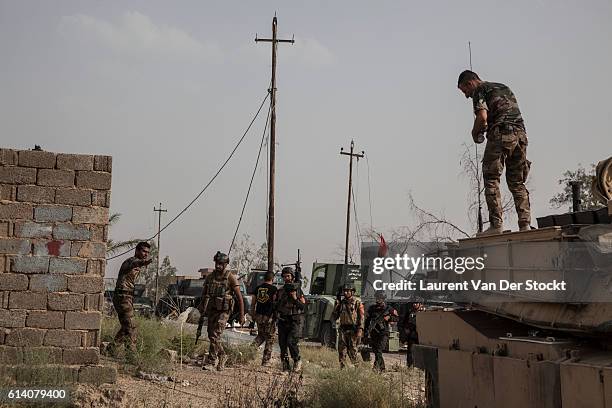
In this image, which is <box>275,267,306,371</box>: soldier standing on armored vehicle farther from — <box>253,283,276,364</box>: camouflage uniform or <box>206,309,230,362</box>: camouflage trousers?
<box>253,283,276,364</box>: camouflage uniform

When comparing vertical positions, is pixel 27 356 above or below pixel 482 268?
below

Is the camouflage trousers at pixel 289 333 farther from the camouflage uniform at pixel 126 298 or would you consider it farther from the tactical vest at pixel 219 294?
the camouflage uniform at pixel 126 298

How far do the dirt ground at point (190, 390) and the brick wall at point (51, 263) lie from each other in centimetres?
35

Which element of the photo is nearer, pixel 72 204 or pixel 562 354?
pixel 562 354

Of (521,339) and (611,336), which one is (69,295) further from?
(611,336)

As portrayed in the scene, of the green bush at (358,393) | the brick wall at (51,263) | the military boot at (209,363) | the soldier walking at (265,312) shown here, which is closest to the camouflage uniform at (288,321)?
the military boot at (209,363)

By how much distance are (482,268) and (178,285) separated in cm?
2680

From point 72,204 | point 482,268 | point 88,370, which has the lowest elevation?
point 88,370

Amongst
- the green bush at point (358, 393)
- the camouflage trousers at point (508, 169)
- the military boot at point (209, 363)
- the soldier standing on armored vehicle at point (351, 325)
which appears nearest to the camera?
the camouflage trousers at point (508, 169)

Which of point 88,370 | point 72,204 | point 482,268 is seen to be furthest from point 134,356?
point 482,268

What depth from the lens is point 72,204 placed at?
28.9ft

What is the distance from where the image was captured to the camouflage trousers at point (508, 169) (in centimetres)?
755

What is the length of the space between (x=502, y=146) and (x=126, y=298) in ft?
19.9

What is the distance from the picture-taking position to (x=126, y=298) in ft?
35.9
